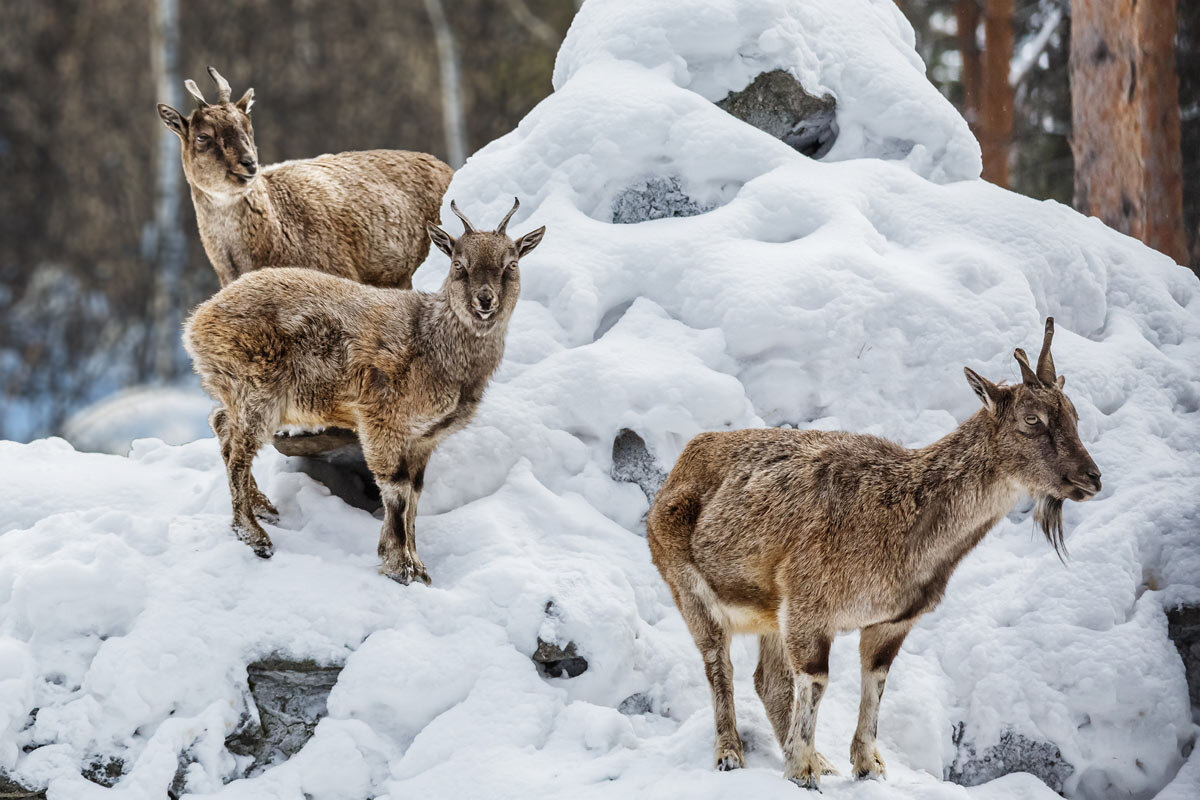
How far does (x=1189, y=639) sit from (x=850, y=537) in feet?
7.64

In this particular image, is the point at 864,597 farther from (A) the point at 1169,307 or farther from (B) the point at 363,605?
(A) the point at 1169,307

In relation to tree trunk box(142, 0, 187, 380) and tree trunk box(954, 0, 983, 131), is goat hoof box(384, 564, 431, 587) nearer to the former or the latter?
tree trunk box(142, 0, 187, 380)

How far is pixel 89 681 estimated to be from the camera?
586cm

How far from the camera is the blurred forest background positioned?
17078 millimetres

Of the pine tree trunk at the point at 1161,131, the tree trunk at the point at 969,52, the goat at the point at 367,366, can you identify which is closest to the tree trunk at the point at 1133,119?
the pine tree trunk at the point at 1161,131

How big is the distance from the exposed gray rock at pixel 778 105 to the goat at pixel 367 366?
3055 mm

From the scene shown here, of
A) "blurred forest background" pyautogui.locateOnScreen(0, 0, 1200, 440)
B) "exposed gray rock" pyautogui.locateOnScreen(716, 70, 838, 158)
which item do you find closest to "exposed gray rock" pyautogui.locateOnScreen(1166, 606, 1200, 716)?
"exposed gray rock" pyautogui.locateOnScreen(716, 70, 838, 158)

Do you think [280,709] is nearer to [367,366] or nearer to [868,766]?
[367,366]

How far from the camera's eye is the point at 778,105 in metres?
9.33

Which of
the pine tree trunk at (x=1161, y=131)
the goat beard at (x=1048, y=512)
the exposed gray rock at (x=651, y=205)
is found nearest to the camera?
the goat beard at (x=1048, y=512)

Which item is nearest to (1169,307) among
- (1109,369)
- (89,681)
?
(1109,369)

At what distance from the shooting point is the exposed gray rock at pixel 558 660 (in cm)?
618

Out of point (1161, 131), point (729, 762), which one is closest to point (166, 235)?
point (1161, 131)

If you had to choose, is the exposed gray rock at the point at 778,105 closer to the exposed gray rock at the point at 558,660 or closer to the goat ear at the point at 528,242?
the goat ear at the point at 528,242
